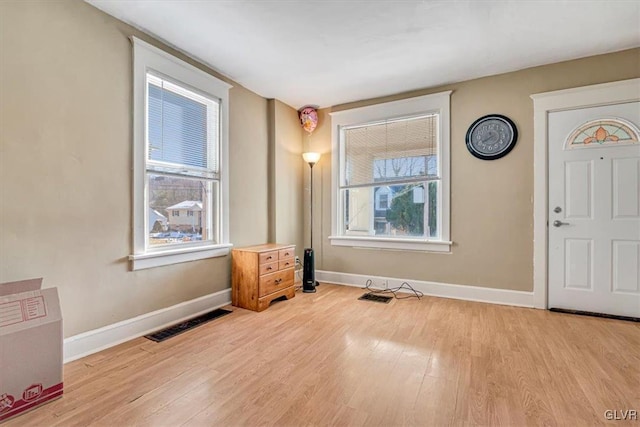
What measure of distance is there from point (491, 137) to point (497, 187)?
56 cm

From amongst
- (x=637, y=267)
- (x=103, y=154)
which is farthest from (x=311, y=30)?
(x=637, y=267)

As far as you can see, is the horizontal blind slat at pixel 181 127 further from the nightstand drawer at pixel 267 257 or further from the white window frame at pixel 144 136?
the nightstand drawer at pixel 267 257

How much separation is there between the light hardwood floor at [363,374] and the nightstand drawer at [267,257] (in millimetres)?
595

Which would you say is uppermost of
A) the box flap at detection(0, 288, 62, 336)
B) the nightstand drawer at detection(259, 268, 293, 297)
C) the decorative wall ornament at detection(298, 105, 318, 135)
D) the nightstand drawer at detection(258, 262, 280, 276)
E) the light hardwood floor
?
the decorative wall ornament at detection(298, 105, 318, 135)

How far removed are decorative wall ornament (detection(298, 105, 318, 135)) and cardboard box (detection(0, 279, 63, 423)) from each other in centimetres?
340

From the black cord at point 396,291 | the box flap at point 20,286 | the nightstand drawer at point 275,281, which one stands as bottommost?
the black cord at point 396,291

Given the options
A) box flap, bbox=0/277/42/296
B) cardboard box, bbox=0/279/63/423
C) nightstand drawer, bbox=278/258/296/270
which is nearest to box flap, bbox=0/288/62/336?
cardboard box, bbox=0/279/63/423

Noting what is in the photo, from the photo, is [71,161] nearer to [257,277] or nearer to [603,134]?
[257,277]

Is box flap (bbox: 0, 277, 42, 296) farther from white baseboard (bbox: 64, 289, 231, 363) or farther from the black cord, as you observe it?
the black cord

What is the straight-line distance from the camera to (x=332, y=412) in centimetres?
→ 152

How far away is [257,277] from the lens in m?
3.10

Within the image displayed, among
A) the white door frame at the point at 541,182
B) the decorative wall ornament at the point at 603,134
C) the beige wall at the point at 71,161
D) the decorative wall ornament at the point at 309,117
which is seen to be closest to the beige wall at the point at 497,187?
the white door frame at the point at 541,182

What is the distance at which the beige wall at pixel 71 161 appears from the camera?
5.98ft

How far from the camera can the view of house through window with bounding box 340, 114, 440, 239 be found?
371 cm
